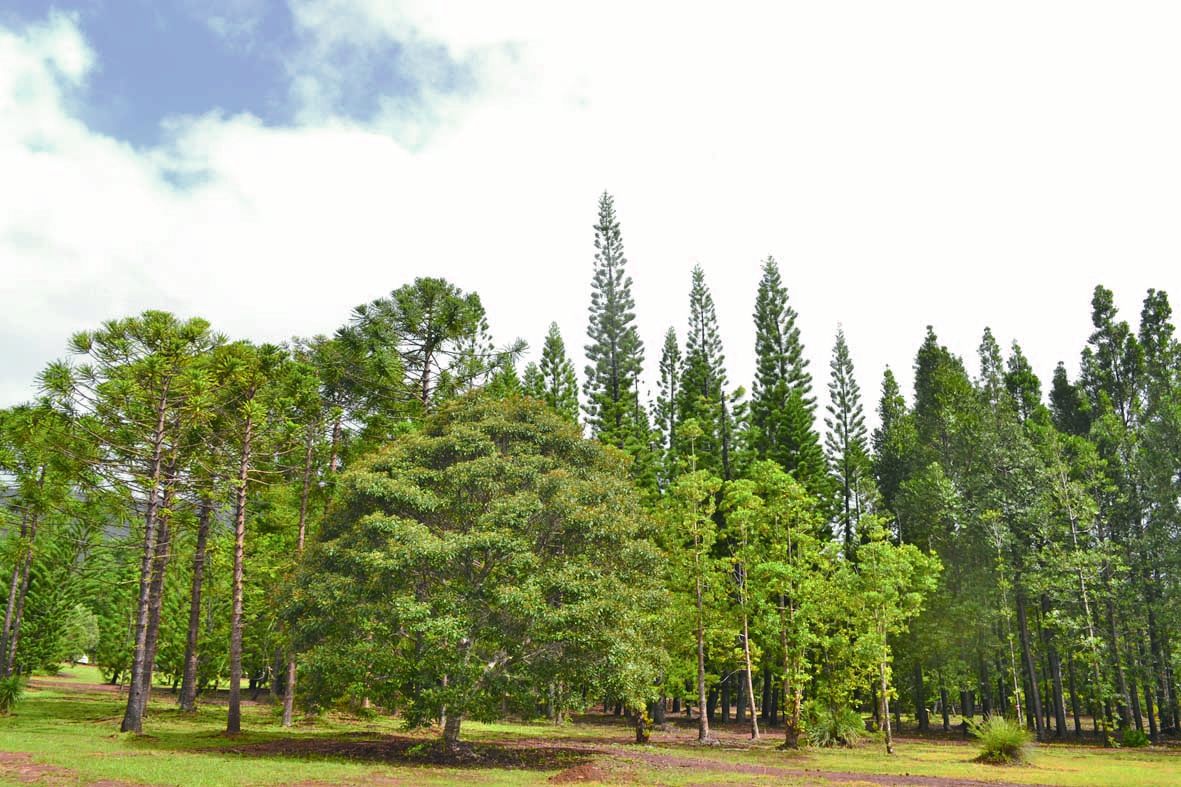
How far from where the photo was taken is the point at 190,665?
105 feet

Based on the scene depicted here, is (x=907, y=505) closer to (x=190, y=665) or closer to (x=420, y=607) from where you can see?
(x=420, y=607)

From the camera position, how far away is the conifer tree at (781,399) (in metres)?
48.2

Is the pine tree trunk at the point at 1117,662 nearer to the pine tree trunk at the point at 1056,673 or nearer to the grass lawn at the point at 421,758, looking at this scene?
the pine tree trunk at the point at 1056,673

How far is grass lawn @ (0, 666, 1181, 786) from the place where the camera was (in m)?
16.1

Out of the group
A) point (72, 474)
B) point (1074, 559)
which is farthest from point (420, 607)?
point (1074, 559)

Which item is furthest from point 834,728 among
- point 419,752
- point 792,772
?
point 419,752

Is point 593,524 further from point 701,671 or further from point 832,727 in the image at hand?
point 832,727

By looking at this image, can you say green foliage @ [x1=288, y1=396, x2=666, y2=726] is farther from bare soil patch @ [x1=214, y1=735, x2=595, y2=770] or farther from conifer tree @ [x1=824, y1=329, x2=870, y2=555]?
conifer tree @ [x1=824, y1=329, x2=870, y2=555]

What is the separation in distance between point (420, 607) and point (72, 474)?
1696 cm

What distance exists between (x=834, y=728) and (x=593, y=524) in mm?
17188

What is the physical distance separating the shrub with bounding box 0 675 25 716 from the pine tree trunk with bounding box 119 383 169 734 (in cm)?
617

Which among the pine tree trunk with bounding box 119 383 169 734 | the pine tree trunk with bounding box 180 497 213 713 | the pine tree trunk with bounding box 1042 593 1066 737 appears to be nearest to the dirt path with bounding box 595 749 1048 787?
the pine tree trunk with bounding box 119 383 169 734

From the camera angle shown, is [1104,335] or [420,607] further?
[1104,335]

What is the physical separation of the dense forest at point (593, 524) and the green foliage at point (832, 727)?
14 centimetres
